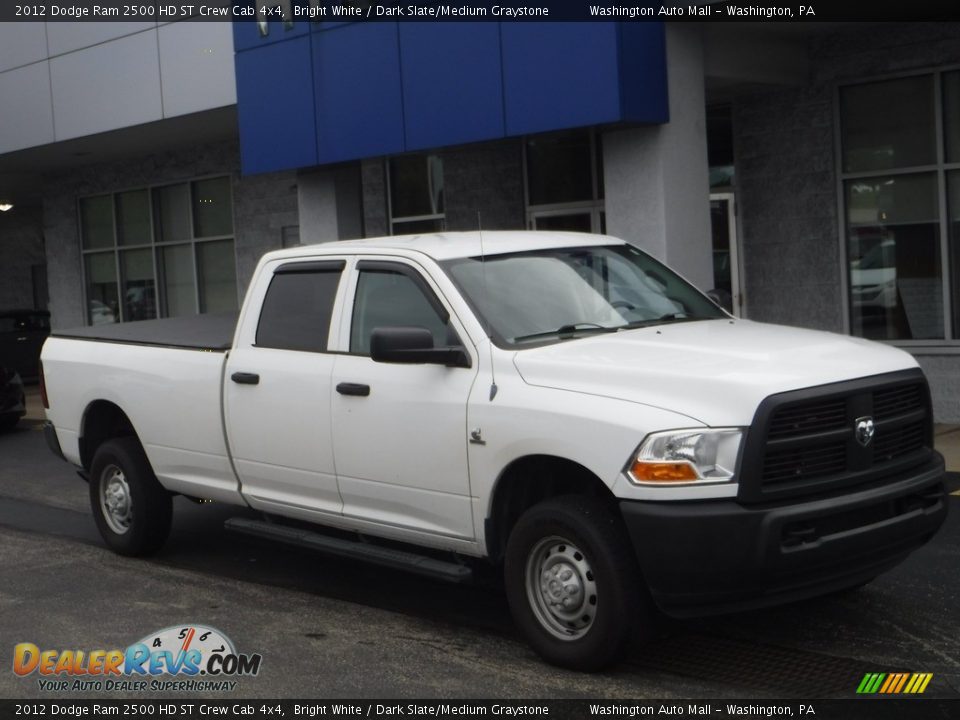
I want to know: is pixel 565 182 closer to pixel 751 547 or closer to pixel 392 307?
pixel 392 307

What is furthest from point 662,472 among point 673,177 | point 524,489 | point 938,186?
point 938,186

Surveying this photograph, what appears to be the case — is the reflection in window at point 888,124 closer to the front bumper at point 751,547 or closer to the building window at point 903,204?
the building window at point 903,204

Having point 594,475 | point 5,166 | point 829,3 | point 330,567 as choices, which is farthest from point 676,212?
point 5,166

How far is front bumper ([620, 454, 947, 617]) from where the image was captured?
516cm

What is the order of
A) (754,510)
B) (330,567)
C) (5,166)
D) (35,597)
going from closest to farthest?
(754,510), (35,597), (330,567), (5,166)

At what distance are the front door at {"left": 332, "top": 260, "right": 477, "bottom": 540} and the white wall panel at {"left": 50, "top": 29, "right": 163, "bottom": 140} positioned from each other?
12597 mm

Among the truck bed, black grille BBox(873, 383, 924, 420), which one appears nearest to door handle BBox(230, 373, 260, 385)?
the truck bed

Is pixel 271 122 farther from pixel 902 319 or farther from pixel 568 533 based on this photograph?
pixel 568 533

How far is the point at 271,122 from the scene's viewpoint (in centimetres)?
1577

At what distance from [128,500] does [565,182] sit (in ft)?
29.0

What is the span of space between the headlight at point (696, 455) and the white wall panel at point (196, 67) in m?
12.8

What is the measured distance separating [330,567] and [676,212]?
5.73 metres

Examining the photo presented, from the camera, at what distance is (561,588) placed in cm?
567

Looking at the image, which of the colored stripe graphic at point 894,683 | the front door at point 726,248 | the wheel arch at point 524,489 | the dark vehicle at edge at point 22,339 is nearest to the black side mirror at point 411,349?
the wheel arch at point 524,489
